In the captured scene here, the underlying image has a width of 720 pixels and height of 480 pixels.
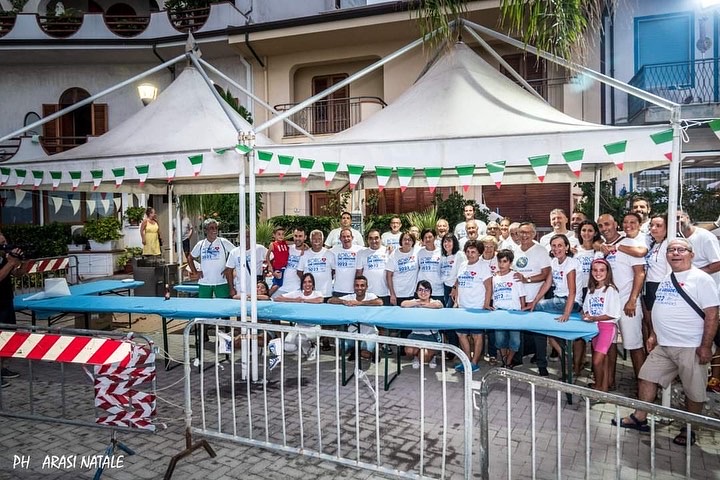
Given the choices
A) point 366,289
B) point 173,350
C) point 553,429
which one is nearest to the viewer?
point 553,429

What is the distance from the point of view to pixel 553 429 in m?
4.68

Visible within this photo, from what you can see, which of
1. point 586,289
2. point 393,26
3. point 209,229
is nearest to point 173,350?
point 209,229

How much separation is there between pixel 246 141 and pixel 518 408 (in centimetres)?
420

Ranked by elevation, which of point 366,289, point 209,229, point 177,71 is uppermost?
point 177,71

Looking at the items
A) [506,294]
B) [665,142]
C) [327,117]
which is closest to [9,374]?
[506,294]

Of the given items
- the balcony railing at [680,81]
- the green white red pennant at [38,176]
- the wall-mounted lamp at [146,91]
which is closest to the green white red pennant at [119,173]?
the green white red pennant at [38,176]

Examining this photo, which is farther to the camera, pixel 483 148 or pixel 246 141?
pixel 246 141

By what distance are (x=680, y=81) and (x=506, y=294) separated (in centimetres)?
1084

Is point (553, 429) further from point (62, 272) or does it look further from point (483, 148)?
point (62, 272)

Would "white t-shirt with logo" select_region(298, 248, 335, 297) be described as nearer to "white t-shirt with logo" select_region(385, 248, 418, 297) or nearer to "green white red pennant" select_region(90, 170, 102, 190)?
"white t-shirt with logo" select_region(385, 248, 418, 297)

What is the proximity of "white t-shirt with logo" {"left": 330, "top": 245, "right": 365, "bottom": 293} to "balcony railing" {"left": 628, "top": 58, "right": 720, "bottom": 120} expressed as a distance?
939 centimetres

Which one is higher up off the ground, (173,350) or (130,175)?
(130,175)

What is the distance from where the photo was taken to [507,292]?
6.13 metres

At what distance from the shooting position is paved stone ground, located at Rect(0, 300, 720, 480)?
397cm
